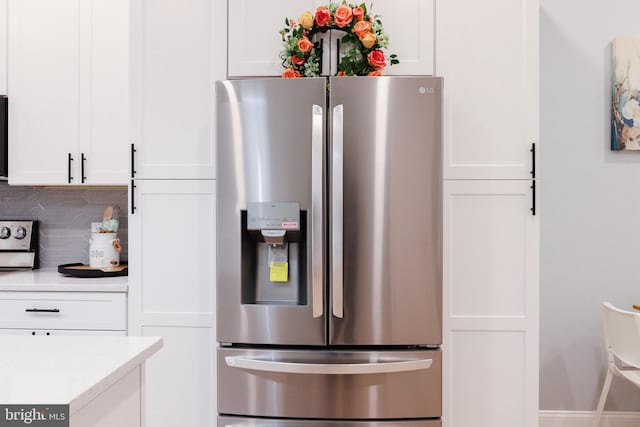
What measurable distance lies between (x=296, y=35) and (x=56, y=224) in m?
1.81

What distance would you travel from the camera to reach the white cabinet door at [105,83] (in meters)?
2.45

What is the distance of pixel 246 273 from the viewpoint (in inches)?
72.4

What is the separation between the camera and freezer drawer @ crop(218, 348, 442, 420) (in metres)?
1.77

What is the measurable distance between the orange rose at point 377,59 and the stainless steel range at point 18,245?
2103 millimetres

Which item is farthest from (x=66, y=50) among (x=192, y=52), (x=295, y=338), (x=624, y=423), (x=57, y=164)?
(x=624, y=423)

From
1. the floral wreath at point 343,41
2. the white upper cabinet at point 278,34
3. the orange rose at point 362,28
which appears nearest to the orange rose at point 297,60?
the floral wreath at point 343,41

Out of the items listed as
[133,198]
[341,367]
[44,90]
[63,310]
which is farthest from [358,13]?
[63,310]

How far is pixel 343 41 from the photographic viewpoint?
6.47 ft

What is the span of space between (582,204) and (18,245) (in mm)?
3149

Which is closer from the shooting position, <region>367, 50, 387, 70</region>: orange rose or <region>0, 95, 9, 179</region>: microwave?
<region>367, 50, 387, 70</region>: orange rose

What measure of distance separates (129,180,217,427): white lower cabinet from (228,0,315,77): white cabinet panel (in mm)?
531

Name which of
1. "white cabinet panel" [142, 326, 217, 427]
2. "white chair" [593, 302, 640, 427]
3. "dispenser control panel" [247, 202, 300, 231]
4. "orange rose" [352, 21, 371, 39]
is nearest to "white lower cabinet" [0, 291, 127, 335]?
"white cabinet panel" [142, 326, 217, 427]

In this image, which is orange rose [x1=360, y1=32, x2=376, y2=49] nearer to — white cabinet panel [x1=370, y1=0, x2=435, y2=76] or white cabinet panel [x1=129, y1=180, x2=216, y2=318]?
white cabinet panel [x1=370, y1=0, x2=435, y2=76]

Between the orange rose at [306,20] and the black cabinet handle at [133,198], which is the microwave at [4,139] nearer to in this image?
the black cabinet handle at [133,198]
